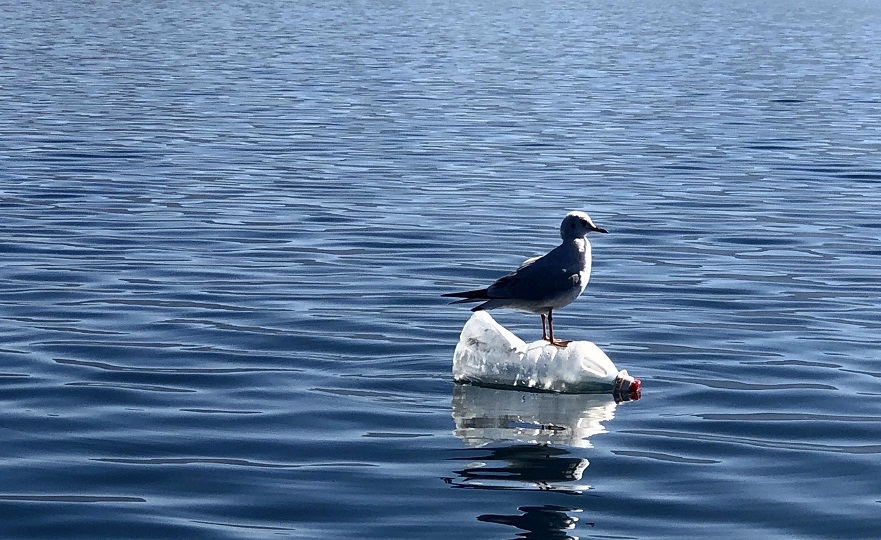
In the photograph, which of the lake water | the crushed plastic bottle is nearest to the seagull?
the crushed plastic bottle

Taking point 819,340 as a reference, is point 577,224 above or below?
above

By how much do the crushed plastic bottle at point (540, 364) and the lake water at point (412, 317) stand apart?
156mm

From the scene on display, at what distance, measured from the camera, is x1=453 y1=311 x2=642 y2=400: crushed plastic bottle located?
10.9 metres

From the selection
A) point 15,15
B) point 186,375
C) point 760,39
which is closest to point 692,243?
point 186,375

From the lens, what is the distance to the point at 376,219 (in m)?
19.5

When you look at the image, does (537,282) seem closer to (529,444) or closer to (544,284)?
(544,284)

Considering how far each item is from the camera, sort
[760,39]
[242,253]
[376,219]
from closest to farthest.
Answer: [242,253]
[376,219]
[760,39]

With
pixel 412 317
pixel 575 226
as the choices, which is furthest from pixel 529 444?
pixel 412 317

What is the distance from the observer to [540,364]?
A: 10.9 meters

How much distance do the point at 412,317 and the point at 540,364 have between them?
9.54 ft

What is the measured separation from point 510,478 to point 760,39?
6407cm

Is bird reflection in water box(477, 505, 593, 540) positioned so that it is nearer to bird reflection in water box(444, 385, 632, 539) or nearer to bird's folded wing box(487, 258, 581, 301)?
bird reflection in water box(444, 385, 632, 539)

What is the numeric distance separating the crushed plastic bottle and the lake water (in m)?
0.16

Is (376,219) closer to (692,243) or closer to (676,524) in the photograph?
(692,243)
